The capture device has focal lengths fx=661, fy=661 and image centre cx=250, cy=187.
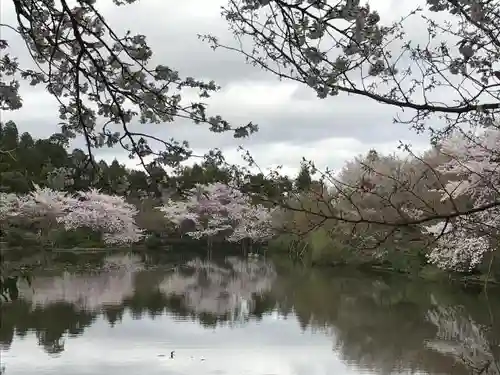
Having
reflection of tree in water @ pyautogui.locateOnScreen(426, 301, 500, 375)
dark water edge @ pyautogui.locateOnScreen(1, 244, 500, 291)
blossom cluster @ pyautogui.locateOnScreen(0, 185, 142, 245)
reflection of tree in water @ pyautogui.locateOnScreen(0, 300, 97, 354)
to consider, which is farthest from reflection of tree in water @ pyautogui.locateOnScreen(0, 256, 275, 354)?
blossom cluster @ pyautogui.locateOnScreen(0, 185, 142, 245)

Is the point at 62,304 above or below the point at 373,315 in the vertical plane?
above

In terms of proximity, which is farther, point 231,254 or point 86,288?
point 231,254

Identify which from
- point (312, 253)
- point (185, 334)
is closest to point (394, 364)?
point (185, 334)

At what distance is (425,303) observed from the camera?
465 inches

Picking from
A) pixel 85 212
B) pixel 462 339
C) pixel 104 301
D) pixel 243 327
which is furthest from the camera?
pixel 85 212

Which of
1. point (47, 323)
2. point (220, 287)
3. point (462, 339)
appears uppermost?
point (220, 287)

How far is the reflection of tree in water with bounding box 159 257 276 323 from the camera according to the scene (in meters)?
10.7

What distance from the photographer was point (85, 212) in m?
22.9

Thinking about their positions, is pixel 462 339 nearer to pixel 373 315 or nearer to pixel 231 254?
pixel 373 315

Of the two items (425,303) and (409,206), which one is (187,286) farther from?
(409,206)

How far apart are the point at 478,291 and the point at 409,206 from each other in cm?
1154

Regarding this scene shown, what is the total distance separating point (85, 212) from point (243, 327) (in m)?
14.8

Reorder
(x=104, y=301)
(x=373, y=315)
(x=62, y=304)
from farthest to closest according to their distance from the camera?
(x=104, y=301) < (x=373, y=315) < (x=62, y=304)

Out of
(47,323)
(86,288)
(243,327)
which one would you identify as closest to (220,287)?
→ (86,288)
